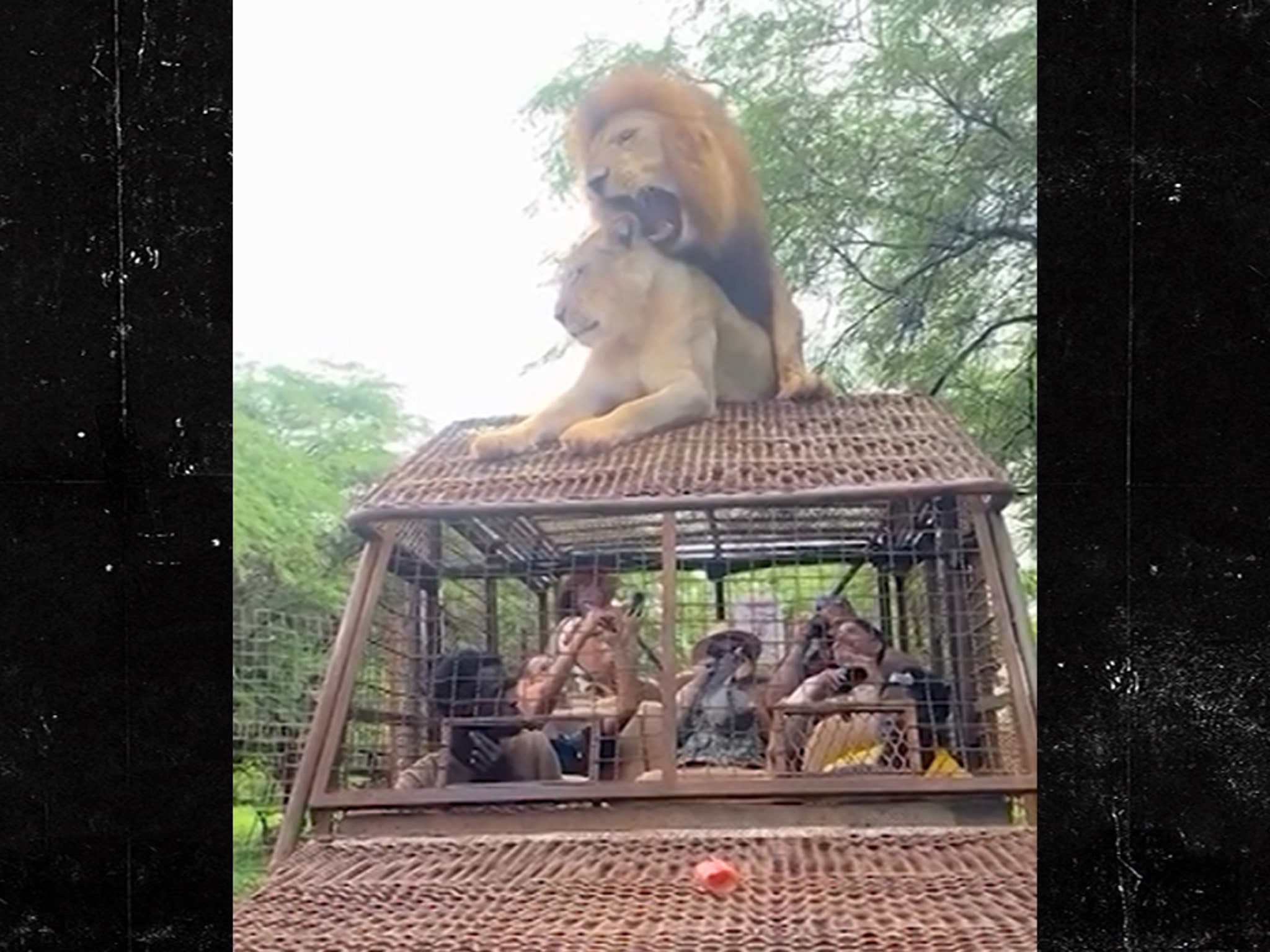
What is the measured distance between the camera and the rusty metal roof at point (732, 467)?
279 centimetres

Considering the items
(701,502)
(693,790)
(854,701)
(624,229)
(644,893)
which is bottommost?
(644,893)

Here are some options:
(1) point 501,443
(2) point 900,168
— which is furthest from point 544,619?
(2) point 900,168

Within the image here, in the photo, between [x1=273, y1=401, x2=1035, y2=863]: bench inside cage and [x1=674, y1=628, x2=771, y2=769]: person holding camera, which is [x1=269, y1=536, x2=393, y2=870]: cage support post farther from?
[x1=674, y1=628, x2=771, y2=769]: person holding camera

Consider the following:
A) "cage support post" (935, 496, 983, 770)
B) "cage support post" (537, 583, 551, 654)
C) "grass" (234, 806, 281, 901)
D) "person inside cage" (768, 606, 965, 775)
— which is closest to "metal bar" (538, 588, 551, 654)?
"cage support post" (537, 583, 551, 654)

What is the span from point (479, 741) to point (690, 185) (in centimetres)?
81

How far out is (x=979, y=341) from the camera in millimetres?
2787

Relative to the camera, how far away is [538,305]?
281cm

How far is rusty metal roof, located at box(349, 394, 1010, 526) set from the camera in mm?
2789

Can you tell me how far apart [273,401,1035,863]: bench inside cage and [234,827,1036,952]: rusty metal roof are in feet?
0.23

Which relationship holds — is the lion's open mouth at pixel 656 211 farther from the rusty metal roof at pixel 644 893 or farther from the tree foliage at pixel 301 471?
the rusty metal roof at pixel 644 893

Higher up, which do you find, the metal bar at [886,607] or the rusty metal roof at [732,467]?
the rusty metal roof at [732,467]
